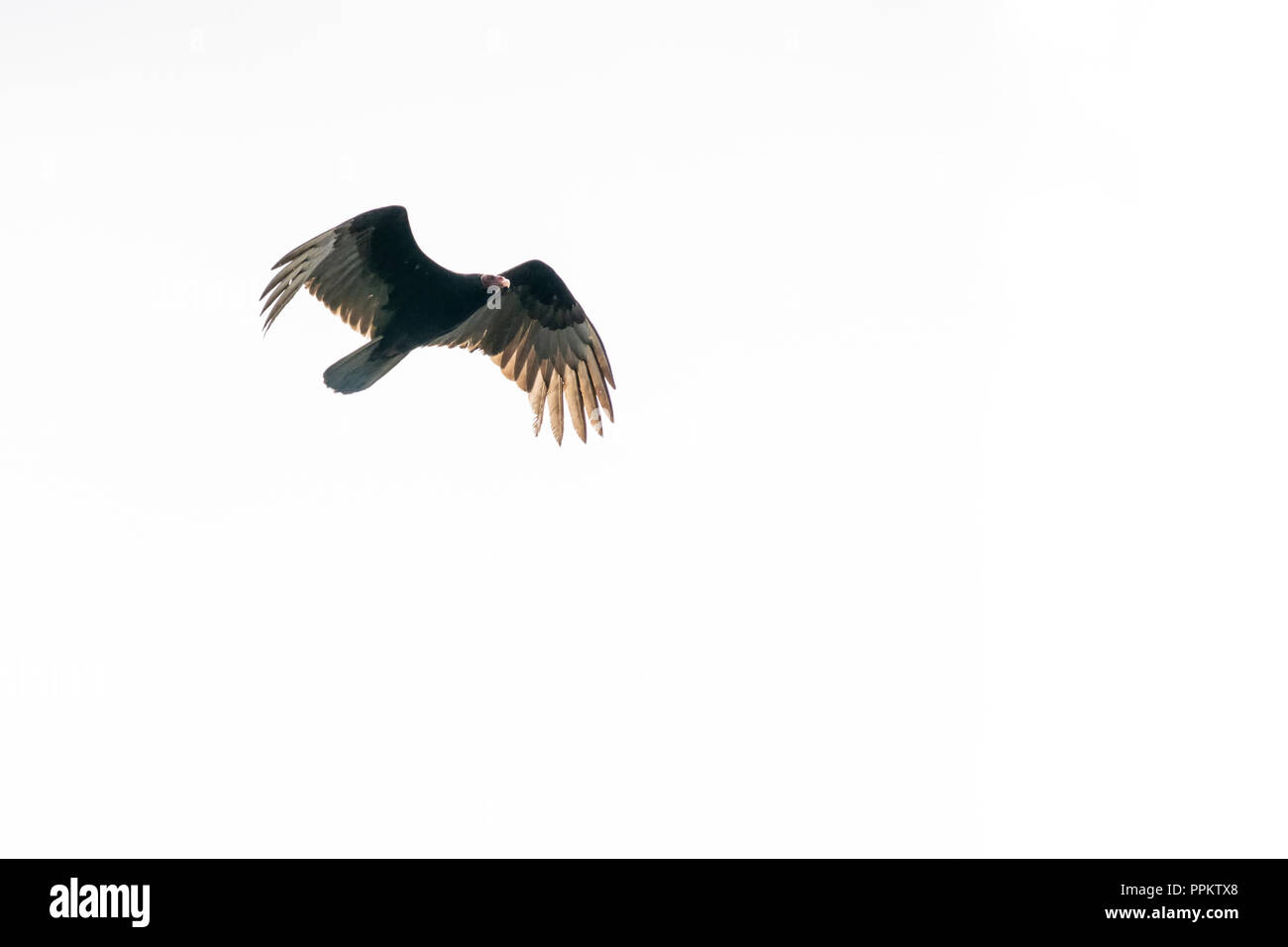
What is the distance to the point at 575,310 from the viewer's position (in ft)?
39.4

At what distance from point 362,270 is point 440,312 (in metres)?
0.72

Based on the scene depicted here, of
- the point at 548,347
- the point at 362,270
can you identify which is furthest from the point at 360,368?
the point at 548,347

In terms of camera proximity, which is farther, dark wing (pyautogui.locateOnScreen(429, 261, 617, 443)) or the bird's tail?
dark wing (pyautogui.locateOnScreen(429, 261, 617, 443))

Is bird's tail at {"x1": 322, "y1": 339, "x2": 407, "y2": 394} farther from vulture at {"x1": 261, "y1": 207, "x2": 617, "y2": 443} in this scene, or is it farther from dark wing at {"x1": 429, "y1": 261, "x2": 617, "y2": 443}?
dark wing at {"x1": 429, "y1": 261, "x2": 617, "y2": 443}

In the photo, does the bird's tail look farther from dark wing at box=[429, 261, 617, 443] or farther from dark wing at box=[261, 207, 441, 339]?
dark wing at box=[429, 261, 617, 443]

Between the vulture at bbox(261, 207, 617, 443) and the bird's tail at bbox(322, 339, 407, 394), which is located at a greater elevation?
the vulture at bbox(261, 207, 617, 443)

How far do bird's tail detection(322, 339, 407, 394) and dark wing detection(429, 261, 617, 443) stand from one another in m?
1.06

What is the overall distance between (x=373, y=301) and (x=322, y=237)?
0.71 m

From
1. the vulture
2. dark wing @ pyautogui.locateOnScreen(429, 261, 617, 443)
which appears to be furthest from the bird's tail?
dark wing @ pyautogui.locateOnScreen(429, 261, 617, 443)

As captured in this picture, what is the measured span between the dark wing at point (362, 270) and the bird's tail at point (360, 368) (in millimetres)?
250

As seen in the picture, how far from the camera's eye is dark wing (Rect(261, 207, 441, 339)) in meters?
10.6

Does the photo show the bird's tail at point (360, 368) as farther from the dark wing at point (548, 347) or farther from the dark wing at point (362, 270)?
the dark wing at point (548, 347)

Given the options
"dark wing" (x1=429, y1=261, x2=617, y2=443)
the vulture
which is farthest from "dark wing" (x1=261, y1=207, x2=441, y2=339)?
"dark wing" (x1=429, y1=261, x2=617, y2=443)
